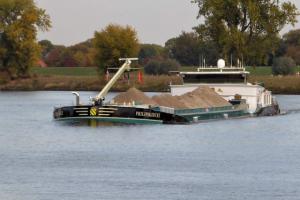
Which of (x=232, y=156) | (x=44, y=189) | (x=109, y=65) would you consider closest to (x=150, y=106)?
(x=232, y=156)

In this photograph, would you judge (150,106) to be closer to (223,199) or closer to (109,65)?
(223,199)

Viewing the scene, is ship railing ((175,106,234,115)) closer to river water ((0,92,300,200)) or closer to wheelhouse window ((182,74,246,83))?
river water ((0,92,300,200))

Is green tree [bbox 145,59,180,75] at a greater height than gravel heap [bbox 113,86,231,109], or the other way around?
green tree [bbox 145,59,180,75]

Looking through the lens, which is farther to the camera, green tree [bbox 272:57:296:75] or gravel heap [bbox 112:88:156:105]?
green tree [bbox 272:57:296:75]

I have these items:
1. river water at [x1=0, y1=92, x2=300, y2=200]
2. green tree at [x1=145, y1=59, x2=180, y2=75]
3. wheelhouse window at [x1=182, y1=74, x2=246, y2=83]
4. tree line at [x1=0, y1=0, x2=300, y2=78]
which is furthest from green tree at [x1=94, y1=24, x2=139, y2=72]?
river water at [x1=0, y1=92, x2=300, y2=200]

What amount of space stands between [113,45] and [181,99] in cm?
6579

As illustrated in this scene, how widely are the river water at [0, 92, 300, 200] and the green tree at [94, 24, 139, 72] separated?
66.3 m

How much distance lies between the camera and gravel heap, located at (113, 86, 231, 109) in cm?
7281

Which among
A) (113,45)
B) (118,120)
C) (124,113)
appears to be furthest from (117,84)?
(124,113)

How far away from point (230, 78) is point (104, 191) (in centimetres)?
4304

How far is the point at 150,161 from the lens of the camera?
2055 inches

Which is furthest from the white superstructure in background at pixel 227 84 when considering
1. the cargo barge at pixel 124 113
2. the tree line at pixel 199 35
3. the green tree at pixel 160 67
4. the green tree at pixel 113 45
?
the green tree at pixel 160 67

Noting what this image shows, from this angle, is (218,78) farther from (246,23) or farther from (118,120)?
(246,23)

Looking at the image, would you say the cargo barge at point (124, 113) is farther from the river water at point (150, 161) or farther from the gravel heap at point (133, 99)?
the river water at point (150, 161)
